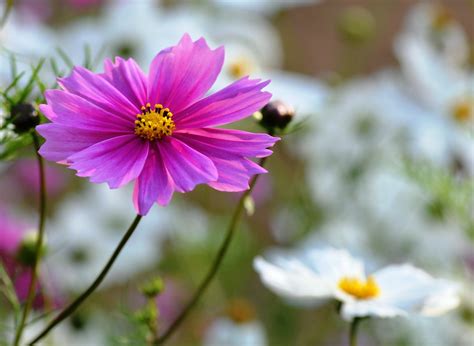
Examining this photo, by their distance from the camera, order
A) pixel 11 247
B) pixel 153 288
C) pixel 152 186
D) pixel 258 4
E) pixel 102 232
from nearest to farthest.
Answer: pixel 152 186, pixel 153 288, pixel 11 247, pixel 102 232, pixel 258 4

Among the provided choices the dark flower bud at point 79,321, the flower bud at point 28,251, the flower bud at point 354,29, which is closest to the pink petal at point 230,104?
the flower bud at point 28,251

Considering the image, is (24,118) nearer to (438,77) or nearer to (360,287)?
(360,287)

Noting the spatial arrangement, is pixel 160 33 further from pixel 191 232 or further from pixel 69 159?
pixel 69 159

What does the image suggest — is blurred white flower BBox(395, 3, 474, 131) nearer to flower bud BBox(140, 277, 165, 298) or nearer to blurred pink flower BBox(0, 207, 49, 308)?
blurred pink flower BBox(0, 207, 49, 308)

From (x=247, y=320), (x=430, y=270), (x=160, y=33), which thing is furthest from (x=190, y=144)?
(x=160, y=33)

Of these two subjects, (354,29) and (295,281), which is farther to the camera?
(354,29)

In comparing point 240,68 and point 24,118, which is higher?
point 240,68

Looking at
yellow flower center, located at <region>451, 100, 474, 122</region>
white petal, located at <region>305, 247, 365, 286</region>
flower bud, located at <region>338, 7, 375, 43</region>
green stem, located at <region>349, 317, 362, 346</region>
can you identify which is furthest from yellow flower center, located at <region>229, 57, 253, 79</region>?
green stem, located at <region>349, 317, 362, 346</region>

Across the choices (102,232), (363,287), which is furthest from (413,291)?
(102,232)
